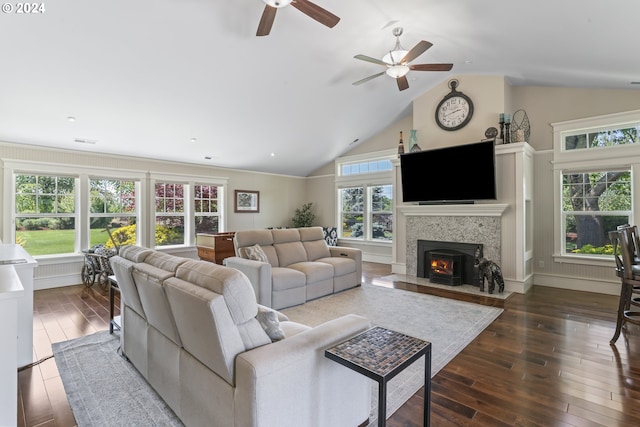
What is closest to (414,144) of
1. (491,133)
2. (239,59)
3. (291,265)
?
(491,133)

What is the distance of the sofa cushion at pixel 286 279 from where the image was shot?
3924 mm

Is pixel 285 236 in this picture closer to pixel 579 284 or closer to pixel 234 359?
pixel 234 359

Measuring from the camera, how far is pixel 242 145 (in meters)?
6.44

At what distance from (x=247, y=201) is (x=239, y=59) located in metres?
4.43

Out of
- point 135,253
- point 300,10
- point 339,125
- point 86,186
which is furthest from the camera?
point 339,125

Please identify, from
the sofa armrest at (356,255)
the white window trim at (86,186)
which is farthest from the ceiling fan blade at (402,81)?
the white window trim at (86,186)

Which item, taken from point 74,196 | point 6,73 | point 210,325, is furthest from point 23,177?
point 210,325

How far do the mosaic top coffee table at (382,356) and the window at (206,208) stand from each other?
6253mm

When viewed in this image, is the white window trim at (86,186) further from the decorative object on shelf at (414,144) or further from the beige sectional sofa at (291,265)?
the decorative object on shelf at (414,144)

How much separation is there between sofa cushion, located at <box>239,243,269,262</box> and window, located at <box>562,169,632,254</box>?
501cm

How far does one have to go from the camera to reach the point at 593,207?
4852 mm

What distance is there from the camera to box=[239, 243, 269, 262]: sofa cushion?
424 centimetres

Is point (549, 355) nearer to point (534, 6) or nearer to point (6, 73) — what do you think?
point (534, 6)

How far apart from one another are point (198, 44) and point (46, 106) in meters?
2.38
